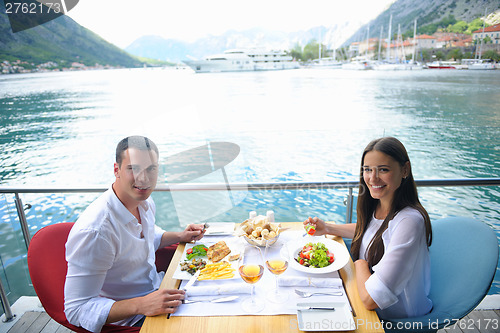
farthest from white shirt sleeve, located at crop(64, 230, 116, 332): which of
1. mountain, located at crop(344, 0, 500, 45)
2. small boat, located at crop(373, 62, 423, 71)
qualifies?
small boat, located at crop(373, 62, 423, 71)

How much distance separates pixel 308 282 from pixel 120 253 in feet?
2.15

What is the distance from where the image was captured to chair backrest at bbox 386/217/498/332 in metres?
1.02

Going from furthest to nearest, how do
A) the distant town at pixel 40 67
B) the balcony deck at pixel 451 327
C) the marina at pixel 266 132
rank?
the distant town at pixel 40 67
the marina at pixel 266 132
the balcony deck at pixel 451 327

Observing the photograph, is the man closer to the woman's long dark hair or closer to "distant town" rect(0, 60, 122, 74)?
the woman's long dark hair

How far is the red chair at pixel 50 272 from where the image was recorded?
109cm

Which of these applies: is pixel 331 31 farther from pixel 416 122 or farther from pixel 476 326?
pixel 476 326

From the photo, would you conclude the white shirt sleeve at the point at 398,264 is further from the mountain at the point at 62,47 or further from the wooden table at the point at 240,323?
the mountain at the point at 62,47

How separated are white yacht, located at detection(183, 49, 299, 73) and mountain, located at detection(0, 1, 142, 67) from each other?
78.7 ft

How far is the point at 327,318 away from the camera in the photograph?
2.79 ft

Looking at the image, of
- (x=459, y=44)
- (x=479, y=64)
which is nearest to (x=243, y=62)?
(x=459, y=44)

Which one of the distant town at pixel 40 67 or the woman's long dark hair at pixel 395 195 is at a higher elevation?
the distant town at pixel 40 67

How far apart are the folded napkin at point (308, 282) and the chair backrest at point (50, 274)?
0.55 m

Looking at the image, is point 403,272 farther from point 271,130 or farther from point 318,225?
point 271,130

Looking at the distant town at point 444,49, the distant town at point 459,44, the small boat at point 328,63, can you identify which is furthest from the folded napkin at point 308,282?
the small boat at point 328,63
